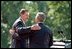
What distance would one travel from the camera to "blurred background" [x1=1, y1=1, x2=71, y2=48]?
26836 mm

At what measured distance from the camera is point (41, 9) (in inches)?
1384

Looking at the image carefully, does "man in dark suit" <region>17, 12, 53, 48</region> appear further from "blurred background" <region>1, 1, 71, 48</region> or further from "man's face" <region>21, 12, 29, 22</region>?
"blurred background" <region>1, 1, 71, 48</region>

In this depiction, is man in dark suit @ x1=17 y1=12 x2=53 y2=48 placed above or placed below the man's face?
below

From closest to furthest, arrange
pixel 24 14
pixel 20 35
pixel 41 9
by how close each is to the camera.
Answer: pixel 20 35
pixel 24 14
pixel 41 9

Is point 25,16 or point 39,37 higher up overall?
point 25,16

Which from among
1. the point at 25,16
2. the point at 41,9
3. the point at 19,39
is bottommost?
the point at 19,39

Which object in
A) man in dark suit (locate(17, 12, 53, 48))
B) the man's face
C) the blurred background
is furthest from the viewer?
the blurred background

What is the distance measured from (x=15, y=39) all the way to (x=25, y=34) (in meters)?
0.22

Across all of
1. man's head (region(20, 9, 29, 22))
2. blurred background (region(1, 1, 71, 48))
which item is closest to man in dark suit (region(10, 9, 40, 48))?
man's head (region(20, 9, 29, 22))

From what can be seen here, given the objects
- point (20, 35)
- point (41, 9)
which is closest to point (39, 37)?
point (20, 35)

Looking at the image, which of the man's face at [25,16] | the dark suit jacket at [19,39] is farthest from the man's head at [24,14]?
the dark suit jacket at [19,39]

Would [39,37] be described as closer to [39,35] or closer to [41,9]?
[39,35]

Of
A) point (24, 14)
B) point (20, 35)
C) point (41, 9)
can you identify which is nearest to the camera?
point (20, 35)

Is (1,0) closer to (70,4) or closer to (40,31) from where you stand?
(70,4)
